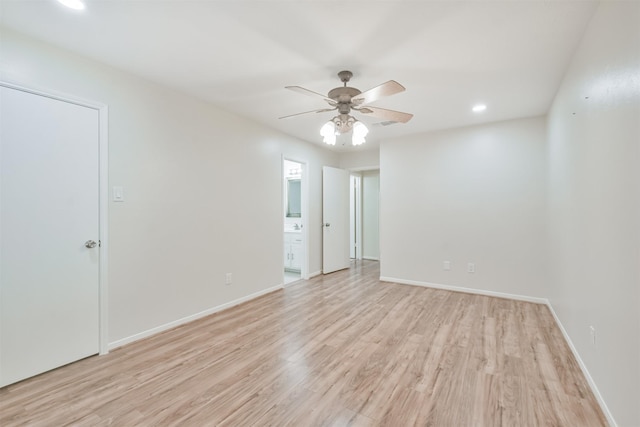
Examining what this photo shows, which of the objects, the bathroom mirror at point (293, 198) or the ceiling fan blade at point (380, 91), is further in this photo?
the bathroom mirror at point (293, 198)

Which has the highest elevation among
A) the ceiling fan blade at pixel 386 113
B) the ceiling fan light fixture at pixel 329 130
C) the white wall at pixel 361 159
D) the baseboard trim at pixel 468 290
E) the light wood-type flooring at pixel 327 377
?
the white wall at pixel 361 159

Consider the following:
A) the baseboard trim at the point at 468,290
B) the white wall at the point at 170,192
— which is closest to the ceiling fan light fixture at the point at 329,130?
the white wall at the point at 170,192

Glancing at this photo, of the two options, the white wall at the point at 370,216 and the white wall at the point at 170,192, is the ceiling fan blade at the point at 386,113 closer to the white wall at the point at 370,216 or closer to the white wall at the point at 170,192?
the white wall at the point at 170,192

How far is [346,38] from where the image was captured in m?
2.07

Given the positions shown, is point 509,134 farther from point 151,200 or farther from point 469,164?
point 151,200

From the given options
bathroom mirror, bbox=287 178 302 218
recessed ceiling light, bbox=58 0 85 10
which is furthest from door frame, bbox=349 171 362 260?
recessed ceiling light, bbox=58 0 85 10

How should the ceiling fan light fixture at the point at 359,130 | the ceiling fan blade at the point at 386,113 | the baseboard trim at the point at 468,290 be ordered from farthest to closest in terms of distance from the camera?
1. the baseboard trim at the point at 468,290
2. the ceiling fan light fixture at the point at 359,130
3. the ceiling fan blade at the point at 386,113

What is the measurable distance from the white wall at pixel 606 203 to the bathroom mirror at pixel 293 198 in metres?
4.32

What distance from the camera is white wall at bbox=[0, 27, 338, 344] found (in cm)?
241

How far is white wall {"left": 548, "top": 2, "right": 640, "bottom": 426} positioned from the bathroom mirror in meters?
4.32

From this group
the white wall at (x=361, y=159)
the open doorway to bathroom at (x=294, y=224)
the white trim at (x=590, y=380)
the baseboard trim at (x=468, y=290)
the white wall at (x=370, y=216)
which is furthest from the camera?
the white wall at (x=370, y=216)

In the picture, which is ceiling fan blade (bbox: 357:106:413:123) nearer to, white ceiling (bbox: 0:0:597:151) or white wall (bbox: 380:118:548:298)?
white ceiling (bbox: 0:0:597:151)

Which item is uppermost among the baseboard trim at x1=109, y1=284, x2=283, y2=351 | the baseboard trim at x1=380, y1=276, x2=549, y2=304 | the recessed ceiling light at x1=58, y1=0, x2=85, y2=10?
the recessed ceiling light at x1=58, y1=0, x2=85, y2=10

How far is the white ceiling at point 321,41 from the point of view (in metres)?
1.79
